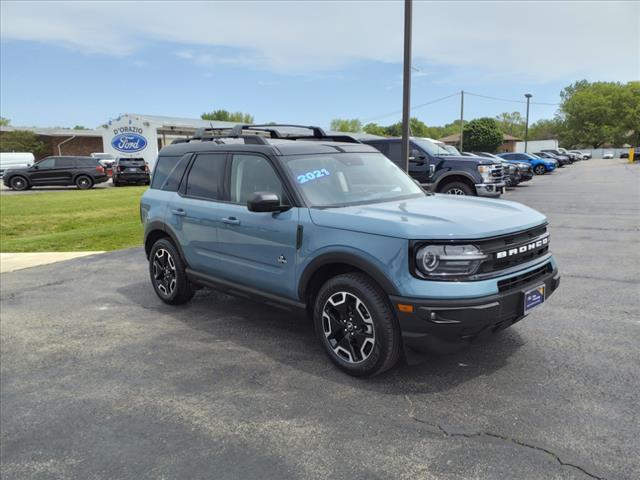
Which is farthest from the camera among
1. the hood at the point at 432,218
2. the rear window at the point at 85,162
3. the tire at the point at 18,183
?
the rear window at the point at 85,162

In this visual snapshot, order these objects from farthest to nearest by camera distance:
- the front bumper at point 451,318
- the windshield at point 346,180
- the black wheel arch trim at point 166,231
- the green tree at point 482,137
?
the green tree at point 482,137
the black wheel arch trim at point 166,231
the windshield at point 346,180
the front bumper at point 451,318

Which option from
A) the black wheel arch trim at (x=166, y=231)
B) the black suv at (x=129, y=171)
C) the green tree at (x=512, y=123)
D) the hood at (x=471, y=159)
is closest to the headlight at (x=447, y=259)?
the black wheel arch trim at (x=166, y=231)

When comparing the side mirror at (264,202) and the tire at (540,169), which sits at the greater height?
the tire at (540,169)

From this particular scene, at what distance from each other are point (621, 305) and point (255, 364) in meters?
3.84

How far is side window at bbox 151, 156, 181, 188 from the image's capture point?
5.57 metres

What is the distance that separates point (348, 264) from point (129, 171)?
25.0 m

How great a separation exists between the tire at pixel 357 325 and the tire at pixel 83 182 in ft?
79.8

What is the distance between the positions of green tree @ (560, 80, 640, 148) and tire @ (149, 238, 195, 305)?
108368 millimetres

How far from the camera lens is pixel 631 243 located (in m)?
8.25

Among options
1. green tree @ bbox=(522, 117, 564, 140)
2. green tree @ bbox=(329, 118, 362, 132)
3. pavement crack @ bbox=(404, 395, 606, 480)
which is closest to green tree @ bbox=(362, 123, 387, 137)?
green tree @ bbox=(329, 118, 362, 132)

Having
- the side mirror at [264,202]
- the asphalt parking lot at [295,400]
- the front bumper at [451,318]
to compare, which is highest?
the side mirror at [264,202]

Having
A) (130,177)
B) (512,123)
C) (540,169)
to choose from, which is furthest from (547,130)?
(130,177)

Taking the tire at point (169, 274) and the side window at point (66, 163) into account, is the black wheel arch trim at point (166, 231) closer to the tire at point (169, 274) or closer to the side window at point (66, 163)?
the tire at point (169, 274)

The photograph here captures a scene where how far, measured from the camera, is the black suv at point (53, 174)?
2419cm
